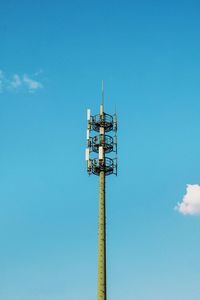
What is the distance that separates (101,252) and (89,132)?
1227cm

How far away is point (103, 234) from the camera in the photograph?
144 feet

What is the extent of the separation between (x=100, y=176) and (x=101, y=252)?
744 cm

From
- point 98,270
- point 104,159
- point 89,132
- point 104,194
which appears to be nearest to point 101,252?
point 98,270

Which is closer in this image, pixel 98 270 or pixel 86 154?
pixel 98 270

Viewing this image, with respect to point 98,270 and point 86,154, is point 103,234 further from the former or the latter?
point 86,154

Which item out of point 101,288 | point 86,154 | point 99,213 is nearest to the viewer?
point 101,288

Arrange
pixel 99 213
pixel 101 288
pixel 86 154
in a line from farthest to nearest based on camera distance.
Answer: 1. pixel 86 154
2. pixel 99 213
3. pixel 101 288

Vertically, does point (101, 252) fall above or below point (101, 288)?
above

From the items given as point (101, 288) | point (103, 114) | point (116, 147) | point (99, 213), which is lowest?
point (101, 288)

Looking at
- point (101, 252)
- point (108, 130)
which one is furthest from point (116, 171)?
point (101, 252)

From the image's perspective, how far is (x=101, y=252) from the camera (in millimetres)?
43000

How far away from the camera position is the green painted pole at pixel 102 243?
137 ft

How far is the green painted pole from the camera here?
137 feet

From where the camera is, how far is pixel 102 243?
4344cm
